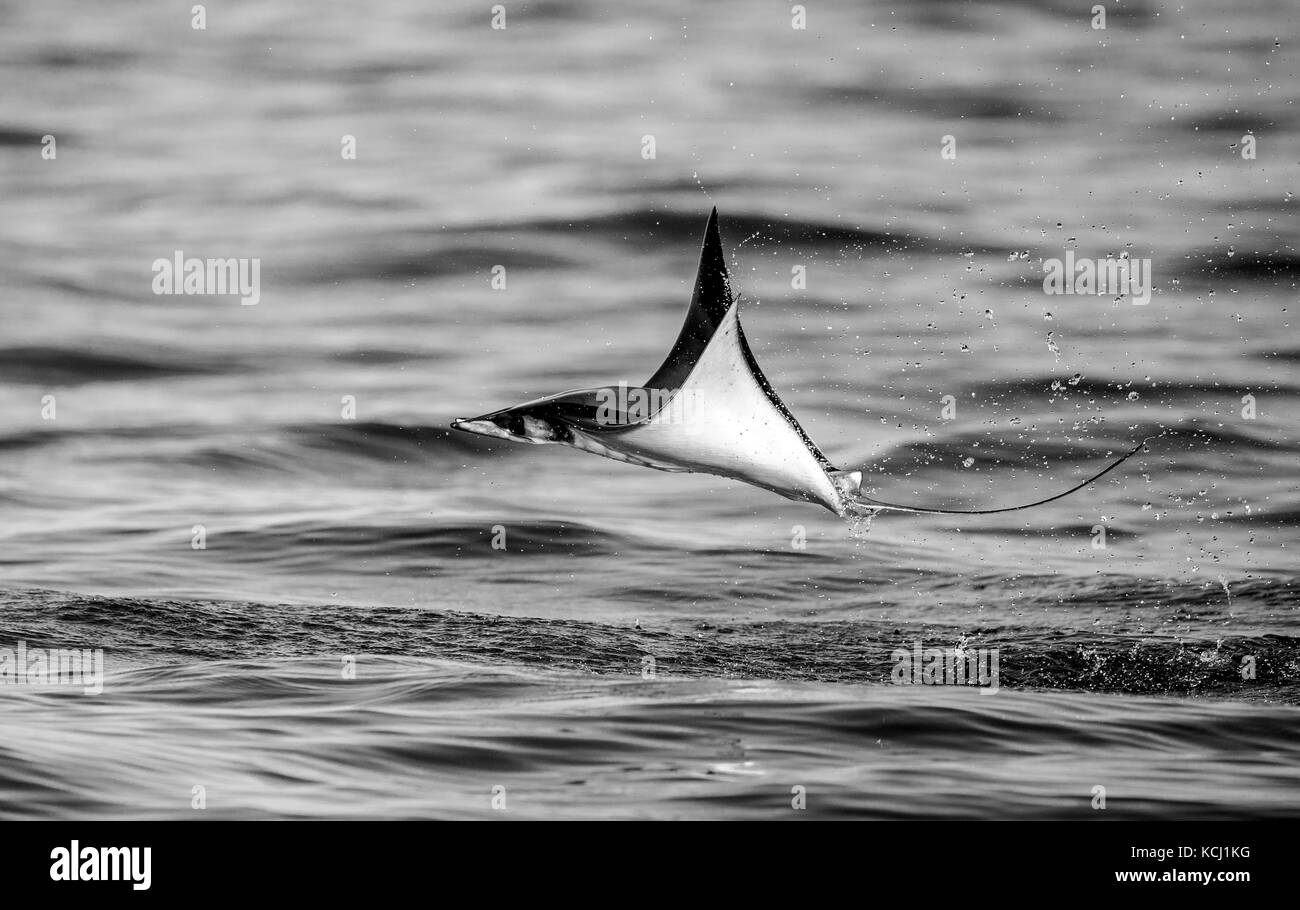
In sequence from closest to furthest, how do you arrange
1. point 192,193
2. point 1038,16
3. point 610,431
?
point 610,431, point 192,193, point 1038,16

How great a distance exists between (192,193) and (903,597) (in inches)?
433

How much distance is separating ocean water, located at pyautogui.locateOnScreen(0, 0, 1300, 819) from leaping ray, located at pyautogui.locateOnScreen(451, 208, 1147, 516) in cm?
84

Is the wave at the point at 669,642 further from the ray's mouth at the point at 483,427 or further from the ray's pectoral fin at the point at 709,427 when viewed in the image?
the ray's mouth at the point at 483,427

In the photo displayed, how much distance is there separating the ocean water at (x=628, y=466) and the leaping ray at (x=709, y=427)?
84cm

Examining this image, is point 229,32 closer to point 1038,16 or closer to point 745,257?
point 745,257

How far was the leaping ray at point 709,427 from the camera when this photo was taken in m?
6.35

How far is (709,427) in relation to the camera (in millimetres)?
6531

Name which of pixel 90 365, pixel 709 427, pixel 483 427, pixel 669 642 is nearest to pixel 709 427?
pixel 709 427

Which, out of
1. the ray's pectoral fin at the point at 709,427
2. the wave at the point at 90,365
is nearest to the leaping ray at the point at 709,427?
the ray's pectoral fin at the point at 709,427

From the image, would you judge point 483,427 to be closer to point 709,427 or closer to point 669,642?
point 709,427

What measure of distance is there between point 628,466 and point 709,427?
490 centimetres

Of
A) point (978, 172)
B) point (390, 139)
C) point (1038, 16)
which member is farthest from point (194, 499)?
point (1038, 16)

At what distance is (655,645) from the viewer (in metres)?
7.08

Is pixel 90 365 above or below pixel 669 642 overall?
above
